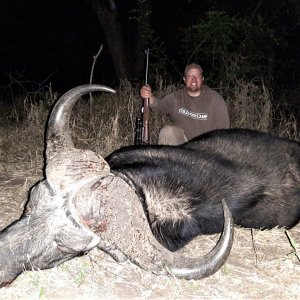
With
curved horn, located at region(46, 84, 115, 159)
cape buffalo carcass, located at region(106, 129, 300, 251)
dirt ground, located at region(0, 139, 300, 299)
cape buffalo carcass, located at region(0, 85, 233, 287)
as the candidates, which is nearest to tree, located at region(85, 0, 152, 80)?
cape buffalo carcass, located at region(106, 129, 300, 251)

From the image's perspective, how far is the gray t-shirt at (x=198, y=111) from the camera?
6238 mm

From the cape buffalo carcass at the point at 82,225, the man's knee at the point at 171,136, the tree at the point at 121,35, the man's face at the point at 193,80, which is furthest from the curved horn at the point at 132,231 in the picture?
the tree at the point at 121,35

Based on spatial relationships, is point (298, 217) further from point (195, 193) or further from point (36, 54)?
point (36, 54)

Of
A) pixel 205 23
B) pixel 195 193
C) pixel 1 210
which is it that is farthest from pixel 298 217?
pixel 205 23

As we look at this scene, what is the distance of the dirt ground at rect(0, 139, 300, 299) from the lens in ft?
11.8

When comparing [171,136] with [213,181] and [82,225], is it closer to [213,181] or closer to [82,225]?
[213,181]

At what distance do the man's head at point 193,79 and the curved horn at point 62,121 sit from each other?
287 cm

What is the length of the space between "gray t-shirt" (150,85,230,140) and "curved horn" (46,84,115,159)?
9.72ft

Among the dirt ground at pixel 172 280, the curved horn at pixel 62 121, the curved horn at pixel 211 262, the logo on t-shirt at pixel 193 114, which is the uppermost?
the curved horn at pixel 62 121

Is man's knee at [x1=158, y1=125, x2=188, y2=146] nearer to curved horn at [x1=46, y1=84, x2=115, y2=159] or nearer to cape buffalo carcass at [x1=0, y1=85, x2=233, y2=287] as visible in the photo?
curved horn at [x1=46, y1=84, x2=115, y2=159]

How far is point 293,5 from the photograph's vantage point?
12633 mm

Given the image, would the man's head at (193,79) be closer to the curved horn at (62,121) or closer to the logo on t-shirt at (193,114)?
the logo on t-shirt at (193,114)

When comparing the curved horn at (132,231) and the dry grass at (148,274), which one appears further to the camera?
the dry grass at (148,274)

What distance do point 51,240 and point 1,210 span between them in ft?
6.66
